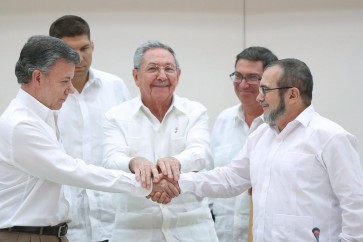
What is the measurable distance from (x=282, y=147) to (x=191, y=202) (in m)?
0.69

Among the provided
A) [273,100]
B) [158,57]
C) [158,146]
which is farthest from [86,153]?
[273,100]

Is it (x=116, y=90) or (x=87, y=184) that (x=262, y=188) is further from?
(x=116, y=90)

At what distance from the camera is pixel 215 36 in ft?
16.6

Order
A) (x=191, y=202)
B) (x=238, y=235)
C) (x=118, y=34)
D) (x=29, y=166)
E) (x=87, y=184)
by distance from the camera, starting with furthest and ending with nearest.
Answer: (x=118, y=34), (x=238, y=235), (x=191, y=202), (x=87, y=184), (x=29, y=166)

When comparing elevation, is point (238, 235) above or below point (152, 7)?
below

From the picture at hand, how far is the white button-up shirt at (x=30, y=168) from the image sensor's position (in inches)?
113

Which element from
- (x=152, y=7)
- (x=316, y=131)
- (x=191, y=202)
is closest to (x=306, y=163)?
(x=316, y=131)

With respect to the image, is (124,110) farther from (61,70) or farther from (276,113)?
(276,113)

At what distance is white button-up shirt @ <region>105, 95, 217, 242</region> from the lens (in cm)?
338

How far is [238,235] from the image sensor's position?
3.86 meters

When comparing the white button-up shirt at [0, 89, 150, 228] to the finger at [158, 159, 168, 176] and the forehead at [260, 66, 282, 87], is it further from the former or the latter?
the forehead at [260, 66, 282, 87]

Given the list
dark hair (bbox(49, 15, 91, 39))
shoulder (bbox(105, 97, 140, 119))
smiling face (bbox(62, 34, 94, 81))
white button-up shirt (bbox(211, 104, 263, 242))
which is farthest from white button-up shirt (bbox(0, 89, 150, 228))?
white button-up shirt (bbox(211, 104, 263, 242))

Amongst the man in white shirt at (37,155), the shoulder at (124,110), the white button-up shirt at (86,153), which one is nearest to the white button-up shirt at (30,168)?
the man in white shirt at (37,155)

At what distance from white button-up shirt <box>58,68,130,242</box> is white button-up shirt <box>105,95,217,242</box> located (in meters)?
0.29
